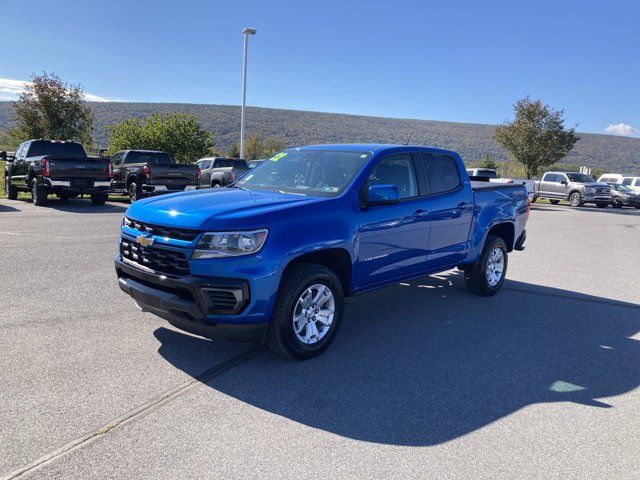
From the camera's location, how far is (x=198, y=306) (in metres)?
3.94

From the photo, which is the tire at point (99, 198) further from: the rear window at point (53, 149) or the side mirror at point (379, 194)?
the side mirror at point (379, 194)

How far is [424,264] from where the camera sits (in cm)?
573

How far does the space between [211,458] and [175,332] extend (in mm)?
2178


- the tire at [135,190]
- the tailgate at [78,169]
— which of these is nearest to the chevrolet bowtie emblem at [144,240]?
the tailgate at [78,169]

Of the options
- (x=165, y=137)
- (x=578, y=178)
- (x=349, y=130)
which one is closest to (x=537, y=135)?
(x=578, y=178)

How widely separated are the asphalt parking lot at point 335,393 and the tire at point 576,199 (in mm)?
25495

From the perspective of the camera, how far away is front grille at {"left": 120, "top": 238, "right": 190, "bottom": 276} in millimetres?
4027

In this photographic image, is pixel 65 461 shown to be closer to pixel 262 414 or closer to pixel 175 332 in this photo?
pixel 262 414

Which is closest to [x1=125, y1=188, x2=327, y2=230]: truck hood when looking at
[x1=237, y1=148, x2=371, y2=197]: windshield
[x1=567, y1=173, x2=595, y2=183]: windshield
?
[x1=237, y1=148, x2=371, y2=197]: windshield

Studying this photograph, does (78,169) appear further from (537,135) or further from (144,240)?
(537,135)

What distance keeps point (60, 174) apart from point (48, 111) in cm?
1326

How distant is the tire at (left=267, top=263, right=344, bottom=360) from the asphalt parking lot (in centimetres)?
16

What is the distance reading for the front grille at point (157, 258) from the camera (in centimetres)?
403

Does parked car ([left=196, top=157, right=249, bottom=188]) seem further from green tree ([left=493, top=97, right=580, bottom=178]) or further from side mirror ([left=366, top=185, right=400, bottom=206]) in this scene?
green tree ([left=493, top=97, right=580, bottom=178])
